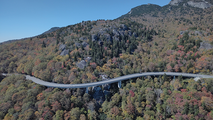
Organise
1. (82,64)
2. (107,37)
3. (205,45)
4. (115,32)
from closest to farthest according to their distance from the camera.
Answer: (205,45)
(82,64)
(107,37)
(115,32)

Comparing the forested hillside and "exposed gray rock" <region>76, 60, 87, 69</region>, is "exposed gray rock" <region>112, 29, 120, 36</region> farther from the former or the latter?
"exposed gray rock" <region>76, 60, 87, 69</region>

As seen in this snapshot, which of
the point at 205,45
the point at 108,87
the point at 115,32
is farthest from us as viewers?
the point at 115,32

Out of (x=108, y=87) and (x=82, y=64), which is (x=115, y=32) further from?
(x=108, y=87)

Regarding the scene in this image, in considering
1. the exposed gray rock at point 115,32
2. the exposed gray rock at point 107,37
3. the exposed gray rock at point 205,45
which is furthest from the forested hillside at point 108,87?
the exposed gray rock at point 115,32

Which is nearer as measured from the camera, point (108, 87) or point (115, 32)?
point (108, 87)

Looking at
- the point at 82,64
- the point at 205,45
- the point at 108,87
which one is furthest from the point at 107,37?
the point at 205,45

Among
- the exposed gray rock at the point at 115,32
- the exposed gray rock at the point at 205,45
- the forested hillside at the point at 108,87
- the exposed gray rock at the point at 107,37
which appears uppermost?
the exposed gray rock at the point at 115,32

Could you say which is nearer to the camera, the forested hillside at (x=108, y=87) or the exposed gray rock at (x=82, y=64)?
the forested hillside at (x=108, y=87)

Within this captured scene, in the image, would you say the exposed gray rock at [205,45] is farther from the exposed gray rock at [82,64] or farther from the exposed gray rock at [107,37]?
the exposed gray rock at [82,64]

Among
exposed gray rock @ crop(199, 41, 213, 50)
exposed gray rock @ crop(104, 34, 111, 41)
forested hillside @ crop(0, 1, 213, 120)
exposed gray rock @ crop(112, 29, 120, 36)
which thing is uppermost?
exposed gray rock @ crop(112, 29, 120, 36)

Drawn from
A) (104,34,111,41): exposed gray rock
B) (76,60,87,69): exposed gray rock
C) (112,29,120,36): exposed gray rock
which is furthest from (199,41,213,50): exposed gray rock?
(76,60,87,69): exposed gray rock

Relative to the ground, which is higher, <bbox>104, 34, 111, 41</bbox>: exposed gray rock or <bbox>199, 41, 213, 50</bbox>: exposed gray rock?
<bbox>104, 34, 111, 41</bbox>: exposed gray rock
